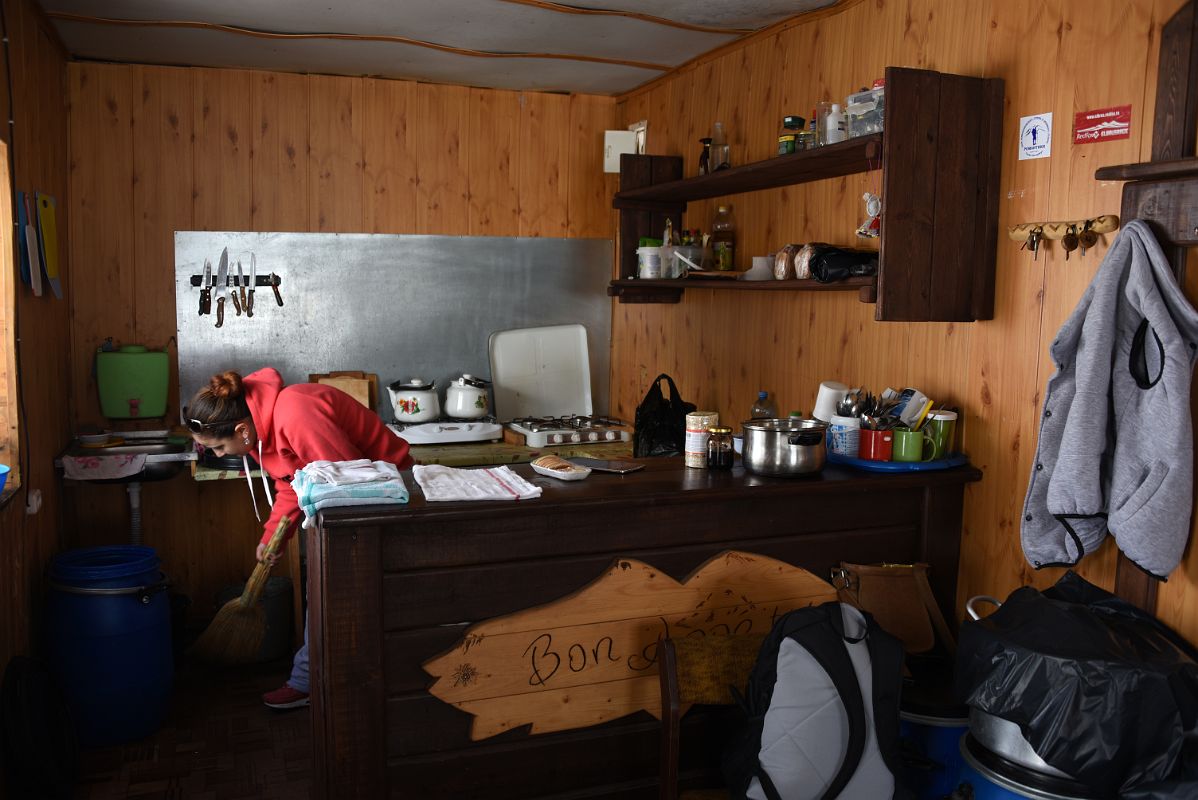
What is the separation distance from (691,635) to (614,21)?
2.14 meters

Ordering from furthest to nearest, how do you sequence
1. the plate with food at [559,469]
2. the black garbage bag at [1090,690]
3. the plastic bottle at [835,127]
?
1. the plastic bottle at [835,127]
2. the plate with food at [559,469]
3. the black garbage bag at [1090,690]

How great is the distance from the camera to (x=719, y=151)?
3760 mm

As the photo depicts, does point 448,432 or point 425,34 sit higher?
point 425,34

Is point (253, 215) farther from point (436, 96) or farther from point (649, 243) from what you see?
point (649, 243)

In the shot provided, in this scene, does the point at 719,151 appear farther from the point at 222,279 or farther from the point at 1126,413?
the point at 222,279

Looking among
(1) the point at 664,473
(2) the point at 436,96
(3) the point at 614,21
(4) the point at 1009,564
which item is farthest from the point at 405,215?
(4) the point at 1009,564

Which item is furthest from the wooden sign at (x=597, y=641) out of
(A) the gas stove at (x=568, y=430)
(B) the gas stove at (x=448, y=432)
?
(B) the gas stove at (x=448, y=432)

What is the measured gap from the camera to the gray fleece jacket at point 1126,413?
207 cm

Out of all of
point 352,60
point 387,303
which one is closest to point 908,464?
point 387,303

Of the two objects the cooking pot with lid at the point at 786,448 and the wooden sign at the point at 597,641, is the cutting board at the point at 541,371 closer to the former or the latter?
the cooking pot with lid at the point at 786,448

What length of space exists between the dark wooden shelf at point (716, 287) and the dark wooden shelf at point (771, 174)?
1.08 feet

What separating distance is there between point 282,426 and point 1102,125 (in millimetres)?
2327

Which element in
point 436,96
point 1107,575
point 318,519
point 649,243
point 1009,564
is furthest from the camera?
point 436,96

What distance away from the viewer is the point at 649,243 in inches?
160
